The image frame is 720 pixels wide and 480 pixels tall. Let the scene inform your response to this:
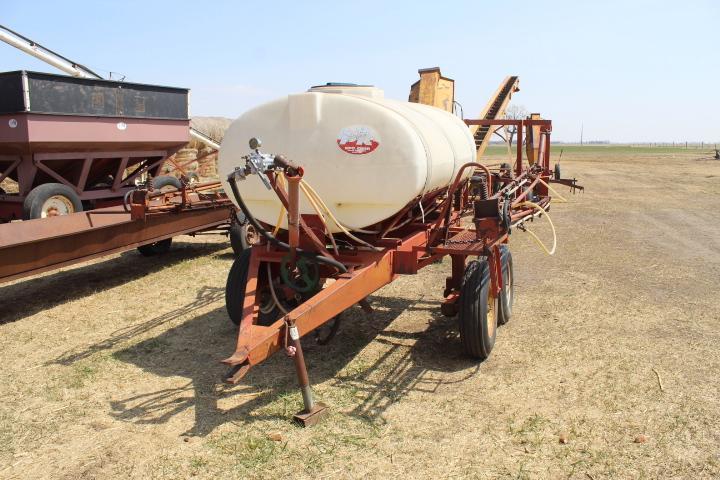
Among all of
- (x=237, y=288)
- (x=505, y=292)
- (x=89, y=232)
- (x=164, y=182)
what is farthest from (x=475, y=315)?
(x=164, y=182)

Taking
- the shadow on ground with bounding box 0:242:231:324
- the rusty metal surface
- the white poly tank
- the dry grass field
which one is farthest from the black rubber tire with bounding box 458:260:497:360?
the shadow on ground with bounding box 0:242:231:324

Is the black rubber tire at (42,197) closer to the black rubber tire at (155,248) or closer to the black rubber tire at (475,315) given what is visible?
the black rubber tire at (155,248)

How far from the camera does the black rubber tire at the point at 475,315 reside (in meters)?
5.00

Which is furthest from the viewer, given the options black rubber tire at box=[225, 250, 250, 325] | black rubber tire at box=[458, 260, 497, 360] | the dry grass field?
black rubber tire at box=[225, 250, 250, 325]

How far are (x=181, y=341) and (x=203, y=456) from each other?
2268 millimetres

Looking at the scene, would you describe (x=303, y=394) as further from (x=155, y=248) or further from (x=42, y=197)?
(x=155, y=248)

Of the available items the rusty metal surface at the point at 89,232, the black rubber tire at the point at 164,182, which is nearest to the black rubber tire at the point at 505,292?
the rusty metal surface at the point at 89,232

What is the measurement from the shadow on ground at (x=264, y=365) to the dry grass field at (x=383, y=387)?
19mm

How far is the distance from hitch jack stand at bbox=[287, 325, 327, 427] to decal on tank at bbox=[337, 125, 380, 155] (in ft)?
4.96

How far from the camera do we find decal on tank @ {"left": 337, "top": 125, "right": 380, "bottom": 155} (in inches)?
186

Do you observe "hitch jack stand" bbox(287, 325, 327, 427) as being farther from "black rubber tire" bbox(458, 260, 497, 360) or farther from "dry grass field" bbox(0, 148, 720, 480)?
"black rubber tire" bbox(458, 260, 497, 360)

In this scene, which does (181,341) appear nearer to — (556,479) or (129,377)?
(129,377)

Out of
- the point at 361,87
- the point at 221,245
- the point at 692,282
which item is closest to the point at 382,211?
the point at 361,87

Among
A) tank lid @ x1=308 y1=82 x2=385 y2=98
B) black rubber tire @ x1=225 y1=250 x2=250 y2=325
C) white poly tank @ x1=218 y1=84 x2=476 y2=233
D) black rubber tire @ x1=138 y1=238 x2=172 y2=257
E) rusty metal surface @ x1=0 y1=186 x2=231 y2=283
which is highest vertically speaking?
tank lid @ x1=308 y1=82 x2=385 y2=98
